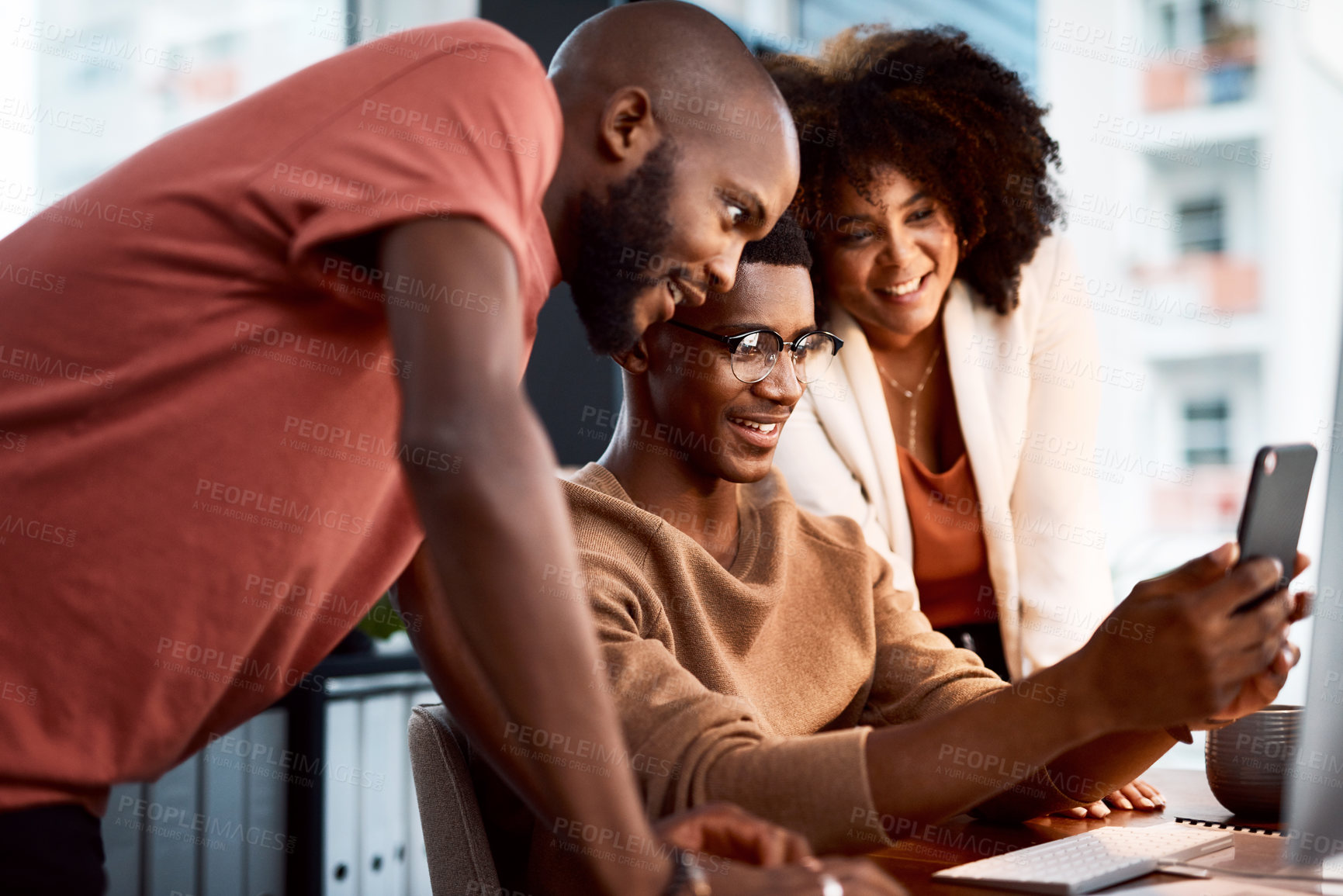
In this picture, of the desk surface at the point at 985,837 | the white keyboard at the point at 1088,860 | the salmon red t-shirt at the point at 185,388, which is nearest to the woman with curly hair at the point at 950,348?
the desk surface at the point at 985,837

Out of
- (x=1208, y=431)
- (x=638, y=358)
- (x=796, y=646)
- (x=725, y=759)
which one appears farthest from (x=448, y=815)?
(x=1208, y=431)

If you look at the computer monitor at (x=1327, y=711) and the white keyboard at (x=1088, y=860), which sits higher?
the computer monitor at (x=1327, y=711)

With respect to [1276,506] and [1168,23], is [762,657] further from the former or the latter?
[1168,23]

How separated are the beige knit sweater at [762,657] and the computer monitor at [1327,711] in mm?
358

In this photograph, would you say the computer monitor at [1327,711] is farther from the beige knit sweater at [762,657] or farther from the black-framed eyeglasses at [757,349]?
the black-framed eyeglasses at [757,349]

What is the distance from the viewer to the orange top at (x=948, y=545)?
1.99 meters

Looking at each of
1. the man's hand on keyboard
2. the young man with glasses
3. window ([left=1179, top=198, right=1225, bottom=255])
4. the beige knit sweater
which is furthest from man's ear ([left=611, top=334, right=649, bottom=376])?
window ([left=1179, top=198, right=1225, bottom=255])

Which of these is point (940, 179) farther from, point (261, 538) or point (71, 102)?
point (71, 102)

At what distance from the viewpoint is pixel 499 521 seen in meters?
0.77

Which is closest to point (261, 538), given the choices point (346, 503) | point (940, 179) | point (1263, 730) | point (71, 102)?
point (346, 503)

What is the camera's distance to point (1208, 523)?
5059mm

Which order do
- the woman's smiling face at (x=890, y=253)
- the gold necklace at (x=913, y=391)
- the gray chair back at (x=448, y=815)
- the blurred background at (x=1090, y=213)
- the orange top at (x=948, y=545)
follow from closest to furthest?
the gray chair back at (x=448, y=815), the woman's smiling face at (x=890, y=253), the orange top at (x=948, y=545), the gold necklace at (x=913, y=391), the blurred background at (x=1090, y=213)

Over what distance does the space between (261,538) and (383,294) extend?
0.22 m

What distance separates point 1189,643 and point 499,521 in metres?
0.65
